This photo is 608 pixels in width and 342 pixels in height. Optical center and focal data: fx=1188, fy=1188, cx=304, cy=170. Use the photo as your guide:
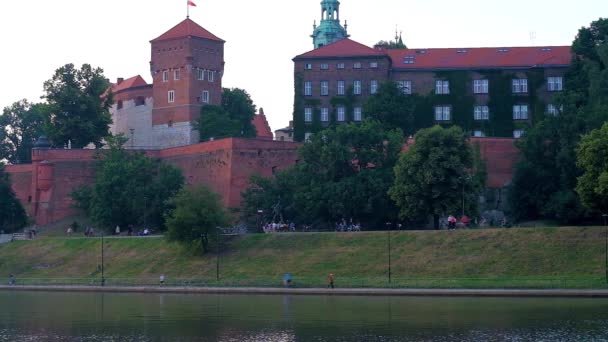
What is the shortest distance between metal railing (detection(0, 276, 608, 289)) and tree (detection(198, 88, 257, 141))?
74.0 feet

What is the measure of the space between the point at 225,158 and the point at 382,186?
12410 mm

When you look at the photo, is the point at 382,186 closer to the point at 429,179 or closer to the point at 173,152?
the point at 429,179

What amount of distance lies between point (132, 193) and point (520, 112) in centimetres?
2440

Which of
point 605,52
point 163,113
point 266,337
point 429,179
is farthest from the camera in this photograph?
point 163,113

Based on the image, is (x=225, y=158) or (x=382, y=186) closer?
(x=382, y=186)

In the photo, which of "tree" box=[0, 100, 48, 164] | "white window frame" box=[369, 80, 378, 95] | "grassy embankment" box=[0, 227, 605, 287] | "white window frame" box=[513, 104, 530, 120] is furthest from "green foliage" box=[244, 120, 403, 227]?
"tree" box=[0, 100, 48, 164]

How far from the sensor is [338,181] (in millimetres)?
63406

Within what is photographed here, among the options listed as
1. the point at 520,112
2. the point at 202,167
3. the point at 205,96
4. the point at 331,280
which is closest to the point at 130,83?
the point at 205,96

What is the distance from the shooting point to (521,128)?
72.5 meters

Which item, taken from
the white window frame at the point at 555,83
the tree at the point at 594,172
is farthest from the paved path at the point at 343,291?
the white window frame at the point at 555,83

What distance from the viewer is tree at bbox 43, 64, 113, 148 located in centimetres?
7781

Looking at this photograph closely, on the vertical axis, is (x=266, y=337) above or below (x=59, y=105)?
below

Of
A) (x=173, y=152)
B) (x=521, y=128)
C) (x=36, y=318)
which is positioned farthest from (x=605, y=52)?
(x=36, y=318)

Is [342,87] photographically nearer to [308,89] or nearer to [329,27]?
[308,89]
